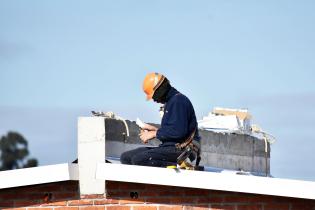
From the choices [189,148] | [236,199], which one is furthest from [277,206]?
[189,148]

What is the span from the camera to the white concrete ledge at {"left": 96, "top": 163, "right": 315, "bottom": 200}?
39.6 ft

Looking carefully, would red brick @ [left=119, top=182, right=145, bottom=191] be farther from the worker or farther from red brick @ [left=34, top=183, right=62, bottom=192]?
red brick @ [left=34, top=183, right=62, bottom=192]

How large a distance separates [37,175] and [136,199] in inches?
45.4

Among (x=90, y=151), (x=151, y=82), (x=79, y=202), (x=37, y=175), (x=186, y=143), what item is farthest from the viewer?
(x=151, y=82)

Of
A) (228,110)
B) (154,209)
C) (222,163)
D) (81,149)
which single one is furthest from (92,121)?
(228,110)

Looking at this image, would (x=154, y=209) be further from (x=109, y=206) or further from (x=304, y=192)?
(x=304, y=192)

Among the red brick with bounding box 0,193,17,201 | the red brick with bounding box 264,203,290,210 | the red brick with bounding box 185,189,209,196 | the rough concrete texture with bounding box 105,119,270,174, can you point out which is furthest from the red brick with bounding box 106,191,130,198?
the rough concrete texture with bounding box 105,119,270,174

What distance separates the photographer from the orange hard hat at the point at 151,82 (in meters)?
13.1

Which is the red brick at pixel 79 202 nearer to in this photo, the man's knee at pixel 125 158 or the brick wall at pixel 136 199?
the brick wall at pixel 136 199

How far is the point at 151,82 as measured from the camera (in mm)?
13180

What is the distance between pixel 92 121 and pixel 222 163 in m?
4.15

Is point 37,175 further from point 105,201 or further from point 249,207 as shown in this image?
point 249,207

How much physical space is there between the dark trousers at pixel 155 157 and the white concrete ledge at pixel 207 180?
66cm

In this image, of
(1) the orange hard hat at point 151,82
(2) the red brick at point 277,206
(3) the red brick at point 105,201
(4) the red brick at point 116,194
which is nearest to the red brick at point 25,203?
(3) the red brick at point 105,201
